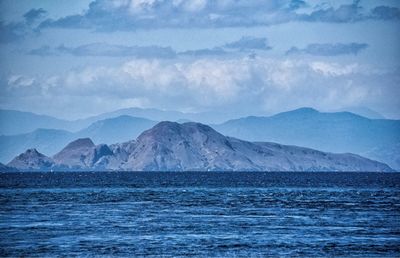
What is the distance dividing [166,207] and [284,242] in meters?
44.3

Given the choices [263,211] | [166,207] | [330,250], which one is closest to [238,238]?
[330,250]

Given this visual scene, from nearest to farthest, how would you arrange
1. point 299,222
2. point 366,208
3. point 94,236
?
point 94,236
point 299,222
point 366,208

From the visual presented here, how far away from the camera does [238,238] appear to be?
215 ft

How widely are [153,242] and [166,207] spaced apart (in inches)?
1682

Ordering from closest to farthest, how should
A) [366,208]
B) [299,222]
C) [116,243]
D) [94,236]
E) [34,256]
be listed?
[34,256] → [116,243] → [94,236] → [299,222] → [366,208]

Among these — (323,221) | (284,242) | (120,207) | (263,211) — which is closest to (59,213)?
(120,207)

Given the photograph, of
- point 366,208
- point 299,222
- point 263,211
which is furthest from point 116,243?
point 366,208

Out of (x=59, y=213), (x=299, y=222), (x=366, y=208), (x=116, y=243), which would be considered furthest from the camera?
(x=366, y=208)

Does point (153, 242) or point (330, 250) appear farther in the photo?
point (153, 242)

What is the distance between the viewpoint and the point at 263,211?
317ft

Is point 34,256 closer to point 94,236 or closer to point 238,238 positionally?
point 94,236

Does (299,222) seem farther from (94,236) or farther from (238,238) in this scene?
(94,236)

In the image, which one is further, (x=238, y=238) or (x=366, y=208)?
(x=366, y=208)

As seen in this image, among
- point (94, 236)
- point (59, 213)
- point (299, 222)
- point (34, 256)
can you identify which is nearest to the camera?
point (34, 256)
